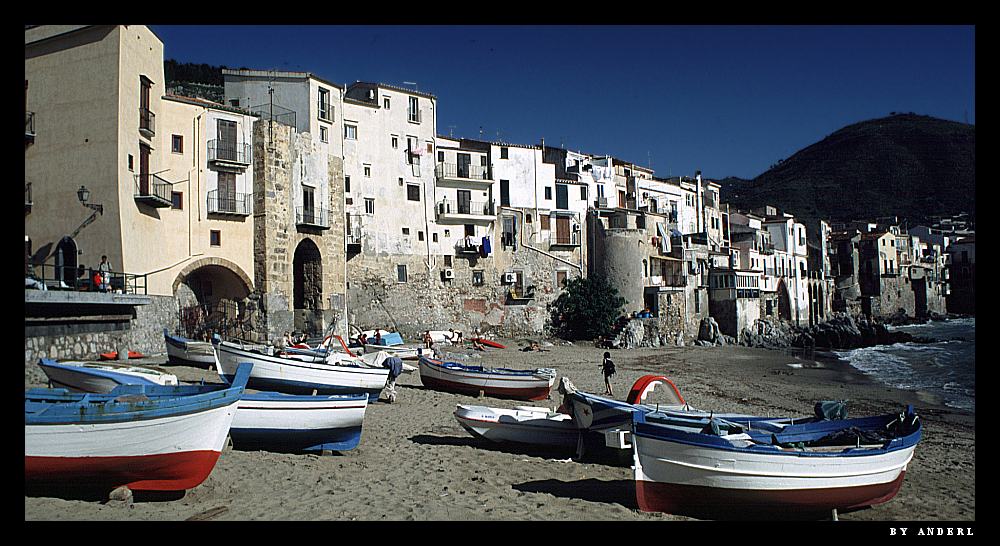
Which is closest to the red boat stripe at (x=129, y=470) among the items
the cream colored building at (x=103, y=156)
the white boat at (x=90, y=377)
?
the white boat at (x=90, y=377)

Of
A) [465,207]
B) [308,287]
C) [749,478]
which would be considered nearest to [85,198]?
[308,287]

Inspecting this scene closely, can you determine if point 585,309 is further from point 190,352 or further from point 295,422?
point 295,422

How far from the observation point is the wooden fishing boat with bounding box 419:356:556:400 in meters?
17.6

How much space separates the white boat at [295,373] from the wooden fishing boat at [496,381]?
3146 mm

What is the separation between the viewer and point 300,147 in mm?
29438

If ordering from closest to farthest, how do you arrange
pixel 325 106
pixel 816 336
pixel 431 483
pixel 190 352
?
pixel 431 483
pixel 190 352
pixel 325 106
pixel 816 336

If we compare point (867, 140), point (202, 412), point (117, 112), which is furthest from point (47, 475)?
point (867, 140)

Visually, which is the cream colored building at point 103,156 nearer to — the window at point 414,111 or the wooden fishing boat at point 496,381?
the wooden fishing boat at point 496,381

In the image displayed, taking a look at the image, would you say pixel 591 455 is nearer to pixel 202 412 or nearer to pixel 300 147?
pixel 202 412

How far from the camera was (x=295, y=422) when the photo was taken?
33.7 ft

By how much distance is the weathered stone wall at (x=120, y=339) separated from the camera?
1405 cm

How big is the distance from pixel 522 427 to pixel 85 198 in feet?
52.3

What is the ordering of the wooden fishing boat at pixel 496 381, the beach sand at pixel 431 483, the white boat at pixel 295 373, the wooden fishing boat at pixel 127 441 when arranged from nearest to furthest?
the wooden fishing boat at pixel 127 441 → the beach sand at pixel 431 483 → the white boat at pixel 295 373 → the wooden fishing boat at pixel 496 381
